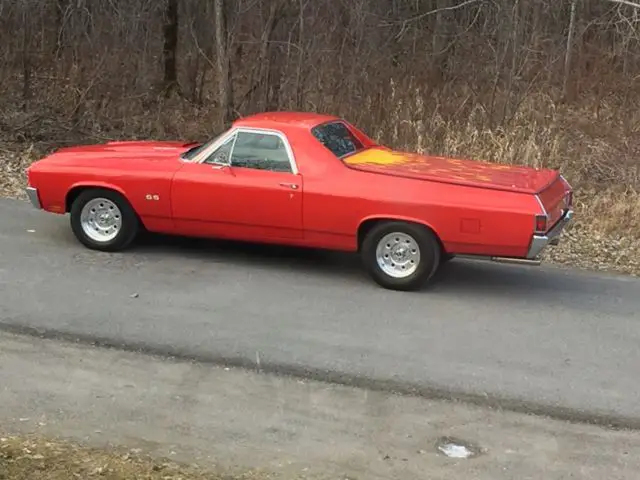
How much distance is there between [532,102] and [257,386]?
12042mm

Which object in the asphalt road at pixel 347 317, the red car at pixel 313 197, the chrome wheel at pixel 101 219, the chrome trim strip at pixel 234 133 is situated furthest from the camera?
the chrome wheel at pixel 101 219

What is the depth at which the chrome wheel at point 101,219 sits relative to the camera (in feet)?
27.7

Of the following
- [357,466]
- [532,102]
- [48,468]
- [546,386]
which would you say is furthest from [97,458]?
[532,102]

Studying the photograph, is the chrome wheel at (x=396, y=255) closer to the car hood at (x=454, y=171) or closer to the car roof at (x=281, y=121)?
the car hood at (x=454, y=171)

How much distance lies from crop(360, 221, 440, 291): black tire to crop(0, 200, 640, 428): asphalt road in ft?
0.41

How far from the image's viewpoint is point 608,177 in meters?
13.2

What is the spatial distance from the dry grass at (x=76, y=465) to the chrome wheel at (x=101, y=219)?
14.1ft

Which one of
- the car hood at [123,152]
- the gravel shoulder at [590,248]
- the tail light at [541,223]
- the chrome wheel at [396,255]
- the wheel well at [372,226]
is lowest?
the gravel shoulder at [590,248]

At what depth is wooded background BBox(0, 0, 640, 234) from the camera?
14711 mm

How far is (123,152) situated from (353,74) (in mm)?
7789

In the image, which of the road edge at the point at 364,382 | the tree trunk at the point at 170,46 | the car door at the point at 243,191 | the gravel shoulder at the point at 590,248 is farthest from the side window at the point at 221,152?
the tree trunk at the point at 170,46

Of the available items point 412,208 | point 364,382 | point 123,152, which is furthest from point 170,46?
point 364,382

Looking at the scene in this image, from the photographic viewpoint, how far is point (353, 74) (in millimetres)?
15602

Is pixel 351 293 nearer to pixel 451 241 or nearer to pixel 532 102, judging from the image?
pixel 451 241
